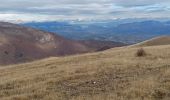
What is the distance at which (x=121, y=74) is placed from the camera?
2306cm

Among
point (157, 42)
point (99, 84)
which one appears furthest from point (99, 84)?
point (157, 42)

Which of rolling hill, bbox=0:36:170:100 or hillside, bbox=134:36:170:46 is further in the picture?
hillside, bbox=134:36:170:46

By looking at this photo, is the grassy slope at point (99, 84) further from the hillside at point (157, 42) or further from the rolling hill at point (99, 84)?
the hillside at point (157, 42)

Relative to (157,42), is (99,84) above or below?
above

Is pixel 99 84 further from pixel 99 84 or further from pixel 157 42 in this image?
pixel 157 42

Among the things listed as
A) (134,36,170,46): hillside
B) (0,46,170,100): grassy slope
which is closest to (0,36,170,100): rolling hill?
(0,46,170,100): grassy slope

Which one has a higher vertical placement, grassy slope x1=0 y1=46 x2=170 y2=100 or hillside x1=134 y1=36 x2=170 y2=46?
grassy slope x1=0 y1=46 x2=170 y2=100

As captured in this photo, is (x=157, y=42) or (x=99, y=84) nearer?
(x=99, y=84)

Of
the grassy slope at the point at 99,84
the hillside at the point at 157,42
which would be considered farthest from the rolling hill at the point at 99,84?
the hillside at the point at 157,42

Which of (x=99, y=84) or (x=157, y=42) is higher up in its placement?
(x=99, y=84)

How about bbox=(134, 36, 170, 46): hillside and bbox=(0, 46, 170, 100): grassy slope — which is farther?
bbox=(134, 36, 170, 46): hillside

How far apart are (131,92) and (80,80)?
4.74m

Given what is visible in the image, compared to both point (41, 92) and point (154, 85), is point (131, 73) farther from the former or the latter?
point (41, 92)

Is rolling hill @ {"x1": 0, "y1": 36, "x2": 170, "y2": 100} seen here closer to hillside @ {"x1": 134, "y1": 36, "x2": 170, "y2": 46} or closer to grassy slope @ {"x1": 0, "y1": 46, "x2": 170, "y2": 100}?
grassy slope @ {"x1": 0, "y1": 46, "x2": 170, "y2": 100}
